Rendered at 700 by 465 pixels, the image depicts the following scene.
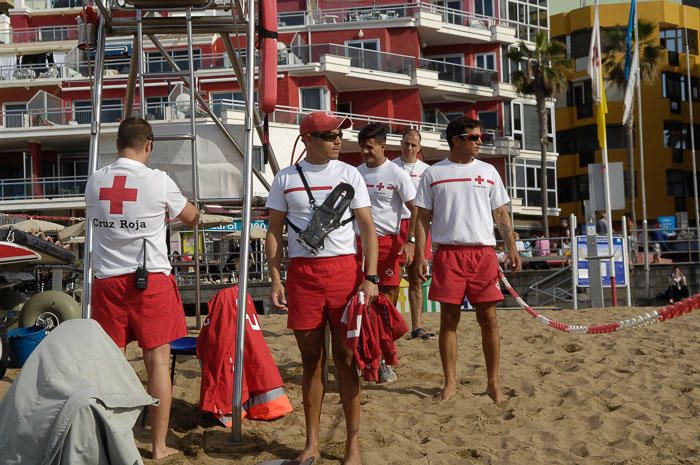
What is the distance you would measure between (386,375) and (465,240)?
1.38m

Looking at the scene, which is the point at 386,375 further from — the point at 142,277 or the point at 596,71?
the point at 596,71

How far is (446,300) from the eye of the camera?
271 inches

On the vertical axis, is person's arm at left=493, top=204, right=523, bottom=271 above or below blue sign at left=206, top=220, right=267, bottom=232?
below

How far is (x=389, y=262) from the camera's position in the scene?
318 inches

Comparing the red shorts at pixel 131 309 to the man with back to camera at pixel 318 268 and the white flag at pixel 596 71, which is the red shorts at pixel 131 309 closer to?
the man with back to camera at pixel 318 268

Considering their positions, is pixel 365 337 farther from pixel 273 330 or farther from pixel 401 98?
pixel 401 98

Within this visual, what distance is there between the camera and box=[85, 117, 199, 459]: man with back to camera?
222 inches

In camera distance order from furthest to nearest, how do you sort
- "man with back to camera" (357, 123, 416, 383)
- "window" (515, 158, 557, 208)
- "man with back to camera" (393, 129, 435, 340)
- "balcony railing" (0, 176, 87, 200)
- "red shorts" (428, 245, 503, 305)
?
"window" (515, 158, 557, 208) → "balcony railing" (0, 176, 87, 200) → "man with back to camera" (393, 129, 435, 340) → "man with back to camera" (357, 123, 416, 383) → "red shorts" (428, 245, 503, 305)

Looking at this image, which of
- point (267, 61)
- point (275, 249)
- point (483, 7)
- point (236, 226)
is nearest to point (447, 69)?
point (483, 7)

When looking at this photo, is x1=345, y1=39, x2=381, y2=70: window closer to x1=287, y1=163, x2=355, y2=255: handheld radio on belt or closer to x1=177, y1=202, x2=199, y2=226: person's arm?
x1=177, y1=202, x2=199, y2=226: person's arm

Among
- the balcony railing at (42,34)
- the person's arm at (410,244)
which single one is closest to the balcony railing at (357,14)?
the balcony railing at (42,34)

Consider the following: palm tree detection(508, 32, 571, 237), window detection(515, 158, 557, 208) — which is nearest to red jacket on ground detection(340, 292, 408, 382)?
palm tree detection(508, 32, 571, 237)

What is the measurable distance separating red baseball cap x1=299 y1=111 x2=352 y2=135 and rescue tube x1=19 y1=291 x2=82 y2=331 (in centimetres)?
528

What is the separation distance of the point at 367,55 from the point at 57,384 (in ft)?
136
